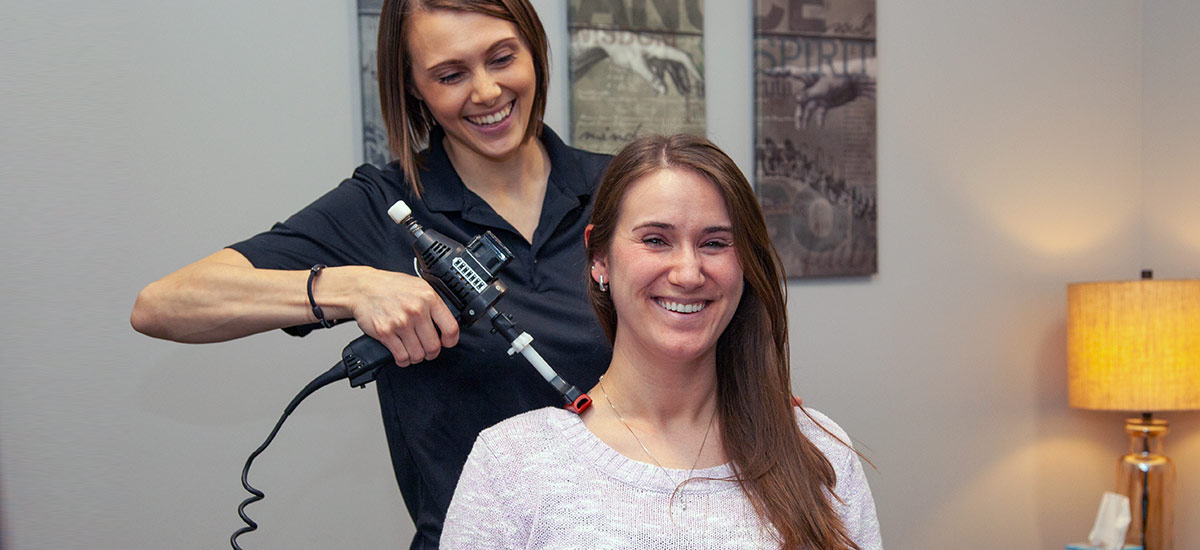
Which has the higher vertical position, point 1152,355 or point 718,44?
point 718,44

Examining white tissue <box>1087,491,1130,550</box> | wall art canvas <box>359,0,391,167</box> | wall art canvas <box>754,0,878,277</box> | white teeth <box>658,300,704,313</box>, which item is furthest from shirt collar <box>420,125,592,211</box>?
white tissue <box>1087,491,1130,550</box>

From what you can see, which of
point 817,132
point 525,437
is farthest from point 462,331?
point 817,132

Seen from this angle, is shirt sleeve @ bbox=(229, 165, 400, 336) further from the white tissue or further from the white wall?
the white tissue

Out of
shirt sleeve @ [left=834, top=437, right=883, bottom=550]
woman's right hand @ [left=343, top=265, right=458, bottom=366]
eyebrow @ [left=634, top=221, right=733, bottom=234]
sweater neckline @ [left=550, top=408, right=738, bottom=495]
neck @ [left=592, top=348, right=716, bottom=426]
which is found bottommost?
shirt sleeve @ [left=834, top=437, right=883, bottom=550]

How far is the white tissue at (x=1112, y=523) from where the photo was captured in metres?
2.78

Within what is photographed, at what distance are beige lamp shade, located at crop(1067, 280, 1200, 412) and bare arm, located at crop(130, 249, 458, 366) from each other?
6.98ft

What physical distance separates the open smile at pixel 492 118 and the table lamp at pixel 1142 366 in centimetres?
202

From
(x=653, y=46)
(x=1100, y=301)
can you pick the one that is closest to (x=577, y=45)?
(x=653, y=46)

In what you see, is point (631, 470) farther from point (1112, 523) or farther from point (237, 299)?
point (1112, 523)

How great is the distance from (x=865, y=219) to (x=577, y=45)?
0.95 m

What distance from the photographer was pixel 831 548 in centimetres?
131

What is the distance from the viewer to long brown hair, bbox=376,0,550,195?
141cm

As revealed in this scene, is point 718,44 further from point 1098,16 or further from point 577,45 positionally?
point 1098,16

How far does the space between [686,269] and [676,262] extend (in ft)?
0.07
